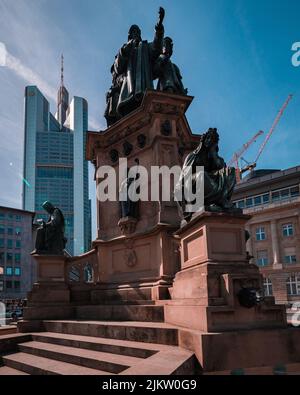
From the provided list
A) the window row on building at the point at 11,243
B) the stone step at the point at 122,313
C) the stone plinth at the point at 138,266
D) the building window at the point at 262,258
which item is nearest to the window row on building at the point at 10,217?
the window row on building at the point at 11,243

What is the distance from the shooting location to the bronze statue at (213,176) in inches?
283

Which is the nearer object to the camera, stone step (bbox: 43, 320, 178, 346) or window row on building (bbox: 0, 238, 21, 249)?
stone step (bbox: 43, 320, 178, 346)

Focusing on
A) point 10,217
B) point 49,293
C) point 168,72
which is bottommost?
point 49,293

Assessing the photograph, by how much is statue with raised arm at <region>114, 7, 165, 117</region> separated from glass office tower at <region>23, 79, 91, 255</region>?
148m

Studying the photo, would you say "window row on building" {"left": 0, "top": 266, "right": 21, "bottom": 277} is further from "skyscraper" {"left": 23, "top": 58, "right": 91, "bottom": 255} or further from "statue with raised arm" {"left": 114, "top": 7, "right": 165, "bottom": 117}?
"statue with raised arm" {"left": 114, "top": 7, "right": 165, "bottom": 117}

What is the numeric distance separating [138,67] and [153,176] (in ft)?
15.5

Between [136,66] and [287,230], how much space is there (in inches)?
1873

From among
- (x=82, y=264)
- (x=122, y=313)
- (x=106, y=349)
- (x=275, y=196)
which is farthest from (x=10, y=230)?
(x=106, y=349)

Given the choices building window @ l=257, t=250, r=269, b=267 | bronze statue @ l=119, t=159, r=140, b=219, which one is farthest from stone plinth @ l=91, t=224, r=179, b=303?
building window @ l=257, t=250, r=269, b=267

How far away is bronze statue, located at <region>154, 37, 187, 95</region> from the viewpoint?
12.6 metres

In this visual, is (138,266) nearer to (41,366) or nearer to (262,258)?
(41,366)

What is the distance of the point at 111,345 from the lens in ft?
23.0

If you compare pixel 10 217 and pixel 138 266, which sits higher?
pixel 10 217

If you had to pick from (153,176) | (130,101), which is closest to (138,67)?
(130,101)
